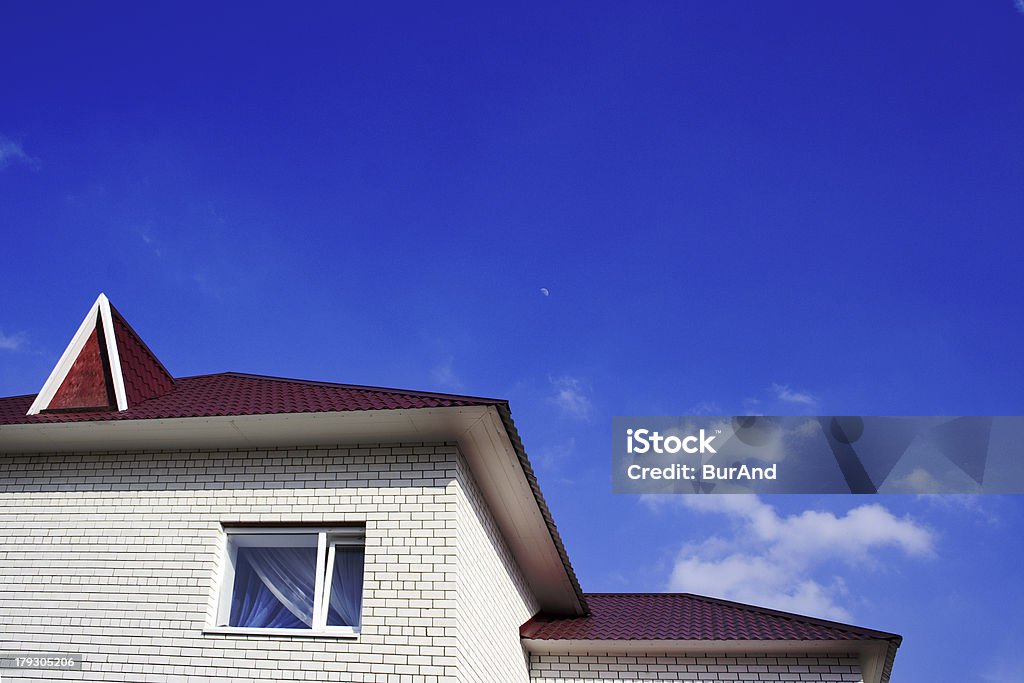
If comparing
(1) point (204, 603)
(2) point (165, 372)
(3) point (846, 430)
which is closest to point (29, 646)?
(1) point (204, 603)

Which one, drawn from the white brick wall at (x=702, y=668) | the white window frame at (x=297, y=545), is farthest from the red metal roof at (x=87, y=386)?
the white brick wall at (x=702, y=668)

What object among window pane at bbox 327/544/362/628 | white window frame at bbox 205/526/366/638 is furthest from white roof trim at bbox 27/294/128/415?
window pane at bbox 327/544/362/628

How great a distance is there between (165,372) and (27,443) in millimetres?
2068

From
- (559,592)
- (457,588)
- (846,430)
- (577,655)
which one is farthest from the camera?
(846,430)

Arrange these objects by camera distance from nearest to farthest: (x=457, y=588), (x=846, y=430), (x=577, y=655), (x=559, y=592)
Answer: (x=457, y=588) → (x=577, y=655) → (x=559, y=592) → (x=846, y=430)

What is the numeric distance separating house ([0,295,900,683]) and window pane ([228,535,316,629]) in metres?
0.02

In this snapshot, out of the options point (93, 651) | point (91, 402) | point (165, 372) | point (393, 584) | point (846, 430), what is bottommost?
point (93, 651)

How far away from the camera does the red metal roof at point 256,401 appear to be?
938 cm

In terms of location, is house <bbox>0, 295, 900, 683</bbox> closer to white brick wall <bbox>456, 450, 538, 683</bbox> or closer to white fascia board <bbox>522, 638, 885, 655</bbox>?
white brick wall <bbox>456, 450, 538, 683</bbox>

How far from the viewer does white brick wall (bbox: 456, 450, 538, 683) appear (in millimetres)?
9422

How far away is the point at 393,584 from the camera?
29.9 feet

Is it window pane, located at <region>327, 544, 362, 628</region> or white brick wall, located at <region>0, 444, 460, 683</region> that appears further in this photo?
window pane, located at <region>327, 544, 362, 628</region>

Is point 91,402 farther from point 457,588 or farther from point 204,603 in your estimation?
point 457,588

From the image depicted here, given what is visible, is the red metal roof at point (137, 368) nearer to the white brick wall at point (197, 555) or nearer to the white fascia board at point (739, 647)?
the white brick wall at point (197, 555)
